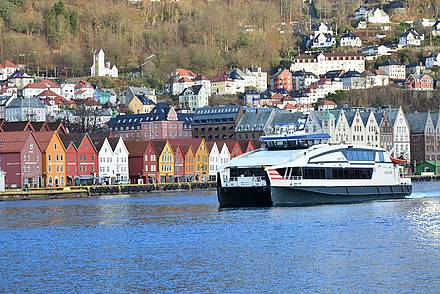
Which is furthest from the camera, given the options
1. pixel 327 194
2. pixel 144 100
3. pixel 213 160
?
pixel 144 100

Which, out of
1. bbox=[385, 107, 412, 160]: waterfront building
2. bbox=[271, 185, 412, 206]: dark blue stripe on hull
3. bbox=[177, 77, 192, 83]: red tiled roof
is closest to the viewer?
bbox=[271, 185, 412, 206]: dark blue stripe on hull

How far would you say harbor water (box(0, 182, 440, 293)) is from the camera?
35656mm

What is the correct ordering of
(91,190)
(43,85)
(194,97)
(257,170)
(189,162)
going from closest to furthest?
(257,170) → (91,190) → (189,162) → (194,97) → (43,85)

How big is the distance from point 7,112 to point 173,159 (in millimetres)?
49527

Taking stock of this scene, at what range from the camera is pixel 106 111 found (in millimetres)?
168375

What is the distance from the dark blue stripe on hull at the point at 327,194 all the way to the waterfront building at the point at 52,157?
142 feet

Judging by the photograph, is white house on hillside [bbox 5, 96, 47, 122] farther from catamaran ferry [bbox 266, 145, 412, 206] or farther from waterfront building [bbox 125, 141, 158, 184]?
catamaran ferry [bbox 266, 145, 412, 206]

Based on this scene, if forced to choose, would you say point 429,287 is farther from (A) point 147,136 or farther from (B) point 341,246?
(A) point 147,136

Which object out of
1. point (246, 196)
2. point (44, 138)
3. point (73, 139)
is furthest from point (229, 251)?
point (73, 139)

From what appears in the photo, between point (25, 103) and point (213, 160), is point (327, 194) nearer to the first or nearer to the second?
point (213, 160)

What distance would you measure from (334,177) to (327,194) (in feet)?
3.81

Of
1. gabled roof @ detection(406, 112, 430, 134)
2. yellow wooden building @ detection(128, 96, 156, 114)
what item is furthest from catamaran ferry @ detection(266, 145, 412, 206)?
yellow wooden building @ detection(128, 96, 156, 114)

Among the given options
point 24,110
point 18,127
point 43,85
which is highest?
point 43,85

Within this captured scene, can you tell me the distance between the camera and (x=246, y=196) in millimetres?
65188
